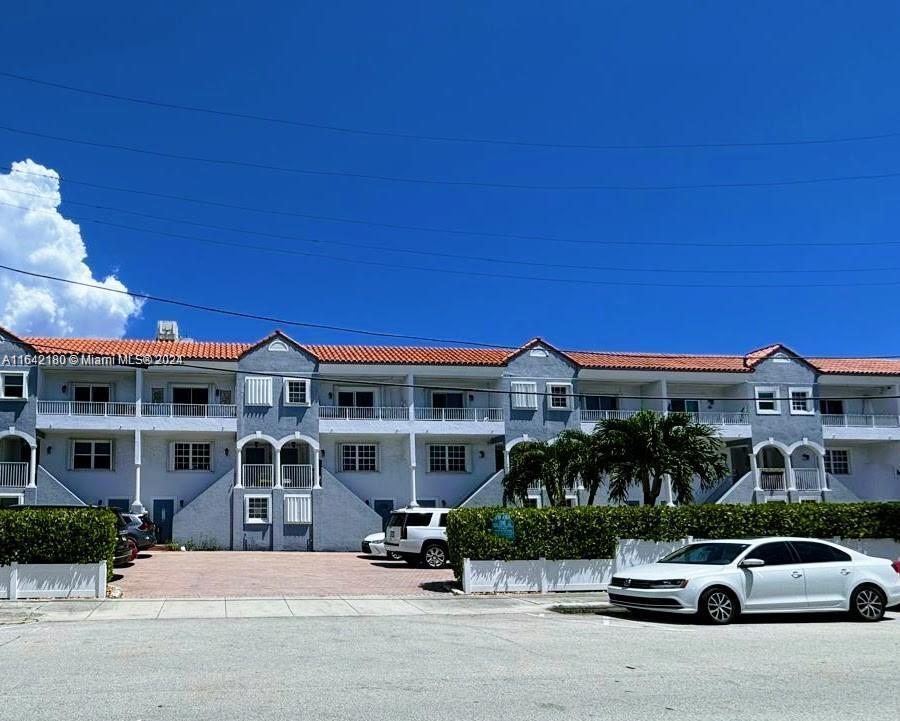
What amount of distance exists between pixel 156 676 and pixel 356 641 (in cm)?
336

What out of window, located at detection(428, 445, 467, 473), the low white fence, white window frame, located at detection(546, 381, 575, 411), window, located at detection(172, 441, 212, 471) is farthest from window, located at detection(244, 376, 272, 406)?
the low white fence

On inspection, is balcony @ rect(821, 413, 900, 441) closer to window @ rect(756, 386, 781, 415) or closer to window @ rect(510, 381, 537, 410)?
window @ rect(756, 386, 781, 415)

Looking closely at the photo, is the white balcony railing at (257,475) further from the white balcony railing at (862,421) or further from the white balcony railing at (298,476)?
the white balcony railing at (862,421)

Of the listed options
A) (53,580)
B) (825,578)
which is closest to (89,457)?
(53,580)

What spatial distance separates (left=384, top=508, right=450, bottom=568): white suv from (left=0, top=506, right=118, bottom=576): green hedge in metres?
9.06

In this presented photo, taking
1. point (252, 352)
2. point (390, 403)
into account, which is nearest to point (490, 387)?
point (390, 403)

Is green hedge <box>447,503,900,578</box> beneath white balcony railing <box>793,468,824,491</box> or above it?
beneath

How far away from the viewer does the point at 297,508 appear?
115 ft

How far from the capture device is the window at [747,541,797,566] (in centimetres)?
1459

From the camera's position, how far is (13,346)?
114 feet

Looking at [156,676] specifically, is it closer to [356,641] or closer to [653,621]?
[356,641]

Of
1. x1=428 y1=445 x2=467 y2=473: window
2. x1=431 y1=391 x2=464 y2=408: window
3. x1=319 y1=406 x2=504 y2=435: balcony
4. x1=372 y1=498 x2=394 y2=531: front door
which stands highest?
x1=431 y1=391 x2=464 y2=408: window

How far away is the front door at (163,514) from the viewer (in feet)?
119

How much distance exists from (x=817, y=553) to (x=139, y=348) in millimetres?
29606
